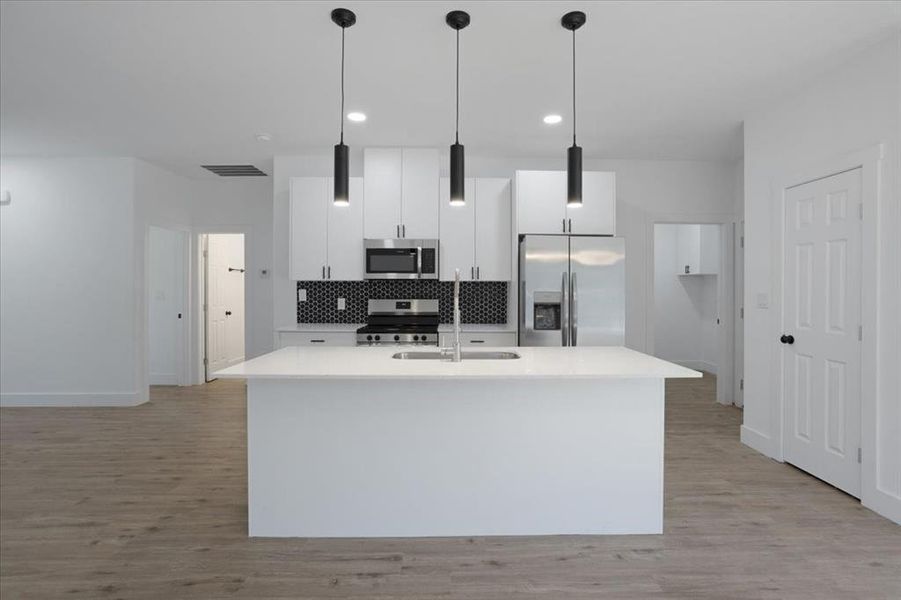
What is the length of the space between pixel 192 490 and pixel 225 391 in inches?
126

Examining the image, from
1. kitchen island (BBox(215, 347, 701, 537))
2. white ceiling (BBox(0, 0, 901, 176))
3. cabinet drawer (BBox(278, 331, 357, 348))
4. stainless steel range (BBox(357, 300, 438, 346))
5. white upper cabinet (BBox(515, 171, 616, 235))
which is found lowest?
kitchen island (BBox(215, 347, 701, 537))

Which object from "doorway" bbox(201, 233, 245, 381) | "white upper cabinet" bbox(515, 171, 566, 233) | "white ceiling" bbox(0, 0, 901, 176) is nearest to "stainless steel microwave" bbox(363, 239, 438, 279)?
"white upper cabinet" bbox(515, 171, 566, 233)

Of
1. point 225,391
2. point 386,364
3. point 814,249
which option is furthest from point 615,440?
point 225,391

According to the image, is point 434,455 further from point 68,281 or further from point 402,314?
A: point 68,281

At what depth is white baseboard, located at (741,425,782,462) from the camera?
376 cm

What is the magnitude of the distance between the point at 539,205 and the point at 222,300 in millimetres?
4774

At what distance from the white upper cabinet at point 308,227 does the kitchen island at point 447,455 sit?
2.50 metres

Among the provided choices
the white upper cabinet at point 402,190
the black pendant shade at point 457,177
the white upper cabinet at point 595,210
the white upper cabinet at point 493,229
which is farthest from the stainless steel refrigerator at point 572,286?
the black pendant shade at point 457,177

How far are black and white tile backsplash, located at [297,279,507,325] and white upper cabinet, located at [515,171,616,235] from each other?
0.87m

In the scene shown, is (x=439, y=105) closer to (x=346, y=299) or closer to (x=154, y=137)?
(x=346, y=299)

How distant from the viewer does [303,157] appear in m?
5.25

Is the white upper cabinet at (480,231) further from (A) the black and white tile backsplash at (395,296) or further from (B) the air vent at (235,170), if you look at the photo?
(B) the air vent at (235,170)

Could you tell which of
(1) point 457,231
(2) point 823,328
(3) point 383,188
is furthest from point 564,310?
(3) point 383,188

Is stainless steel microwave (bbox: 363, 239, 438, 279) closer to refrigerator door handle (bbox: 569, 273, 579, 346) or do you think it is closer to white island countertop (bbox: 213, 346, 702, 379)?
refrigerator door handle (bbox: 569, 273, 579, 346)
